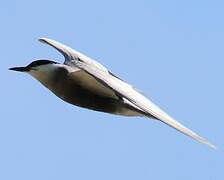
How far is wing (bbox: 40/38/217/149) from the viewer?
23.1ft

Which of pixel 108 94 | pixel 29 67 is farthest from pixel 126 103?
pixel 29 67

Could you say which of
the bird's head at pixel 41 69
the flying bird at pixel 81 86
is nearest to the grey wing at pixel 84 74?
the flying bird at pixel 81 86

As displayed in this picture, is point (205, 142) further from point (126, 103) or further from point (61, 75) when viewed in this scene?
point (61, 75)

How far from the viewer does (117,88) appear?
7.52m

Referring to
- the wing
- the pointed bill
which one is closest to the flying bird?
the wing

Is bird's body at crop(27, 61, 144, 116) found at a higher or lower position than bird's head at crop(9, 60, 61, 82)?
lower

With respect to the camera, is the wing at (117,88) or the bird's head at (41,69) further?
the bird's head at (41,69)

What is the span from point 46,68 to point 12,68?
107 cm

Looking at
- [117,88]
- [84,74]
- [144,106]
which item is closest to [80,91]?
[84,74]

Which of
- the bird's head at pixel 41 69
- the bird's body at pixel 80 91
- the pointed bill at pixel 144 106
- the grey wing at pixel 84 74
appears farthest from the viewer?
the bird's head at pixel 41 69

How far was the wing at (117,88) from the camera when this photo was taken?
7.05 m

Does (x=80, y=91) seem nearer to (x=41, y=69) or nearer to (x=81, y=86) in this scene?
(x=81, y=86)

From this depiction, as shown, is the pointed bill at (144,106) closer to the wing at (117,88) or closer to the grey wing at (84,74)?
the wing at (117,88)

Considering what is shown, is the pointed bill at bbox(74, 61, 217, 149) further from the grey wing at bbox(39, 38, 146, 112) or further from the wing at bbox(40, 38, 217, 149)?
the grey wing at bbox(39, 38, 146, 112)
